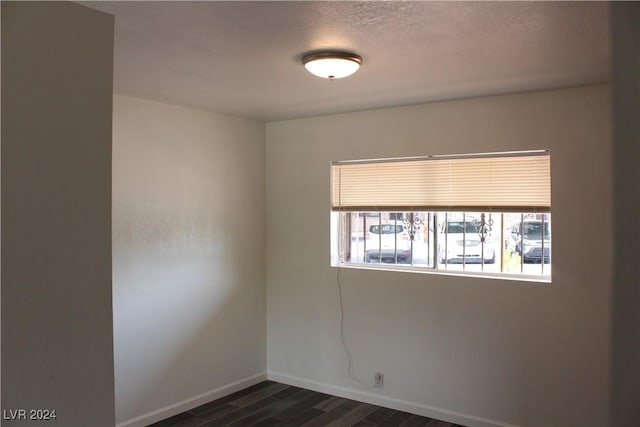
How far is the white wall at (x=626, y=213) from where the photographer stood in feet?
2.40

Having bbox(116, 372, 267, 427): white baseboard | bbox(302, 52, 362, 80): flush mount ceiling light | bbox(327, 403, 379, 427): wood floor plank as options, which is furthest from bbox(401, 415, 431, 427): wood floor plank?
bbox(302, 52, 362, 80): flush mount ceiling light

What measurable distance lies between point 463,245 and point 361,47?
2.09 m

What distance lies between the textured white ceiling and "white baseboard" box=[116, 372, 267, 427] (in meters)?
2.46

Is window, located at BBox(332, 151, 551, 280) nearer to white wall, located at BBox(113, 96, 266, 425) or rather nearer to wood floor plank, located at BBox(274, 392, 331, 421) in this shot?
white wall, located at BBox(113, 96, 266, 425)

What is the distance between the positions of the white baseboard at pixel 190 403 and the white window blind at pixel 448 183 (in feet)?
6.05

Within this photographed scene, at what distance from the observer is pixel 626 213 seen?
29.5 inches

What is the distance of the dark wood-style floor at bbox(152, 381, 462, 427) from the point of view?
404 cm

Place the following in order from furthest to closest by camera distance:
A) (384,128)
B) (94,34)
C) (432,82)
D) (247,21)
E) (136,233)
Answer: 1. (384,128)
2. (136,233)
3. (432,82)
4. (247,21)
5. (94,34)

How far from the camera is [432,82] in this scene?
136 inches

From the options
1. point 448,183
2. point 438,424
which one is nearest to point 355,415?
point 438,424

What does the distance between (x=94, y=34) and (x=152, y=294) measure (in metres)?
2.76

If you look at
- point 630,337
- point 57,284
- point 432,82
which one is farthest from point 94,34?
point 432,82

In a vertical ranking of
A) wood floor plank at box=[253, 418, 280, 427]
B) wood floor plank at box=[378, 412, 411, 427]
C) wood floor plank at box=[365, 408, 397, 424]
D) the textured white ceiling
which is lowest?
wood floor plank at box=[378, 412, 411, 427]

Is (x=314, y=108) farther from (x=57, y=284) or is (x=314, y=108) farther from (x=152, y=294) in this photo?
(x=57, y=284)
